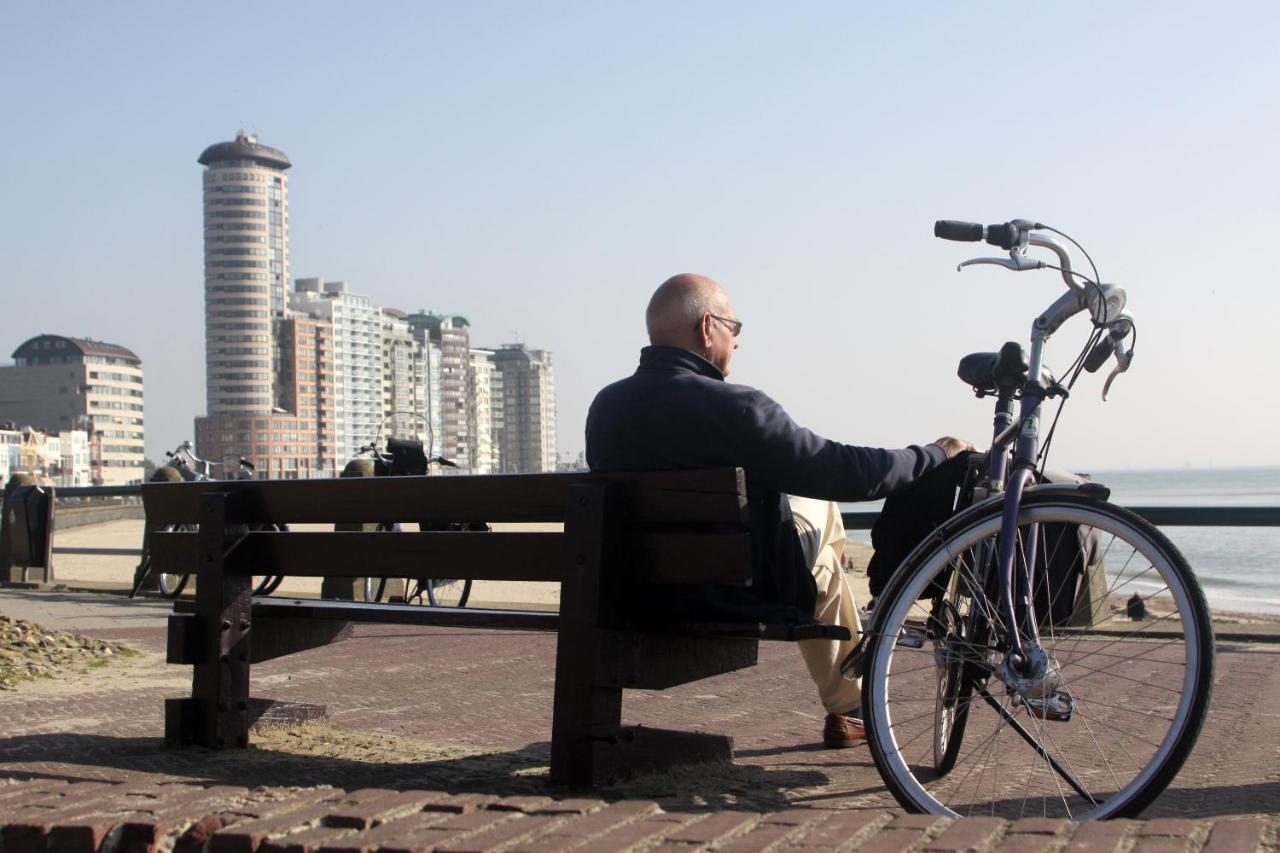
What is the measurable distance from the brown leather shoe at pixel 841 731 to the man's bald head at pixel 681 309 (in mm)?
1415

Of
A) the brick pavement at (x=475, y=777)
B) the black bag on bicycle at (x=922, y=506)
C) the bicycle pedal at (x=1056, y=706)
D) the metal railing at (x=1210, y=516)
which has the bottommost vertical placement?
the brick pavement at (x=475, y=777)

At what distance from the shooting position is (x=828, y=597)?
4562 mm

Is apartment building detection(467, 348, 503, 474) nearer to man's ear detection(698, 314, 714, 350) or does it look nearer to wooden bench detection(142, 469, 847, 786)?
wooden bench detection(142, 469, 847, 786)

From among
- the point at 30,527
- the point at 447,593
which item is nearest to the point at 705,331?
the point at 447,593

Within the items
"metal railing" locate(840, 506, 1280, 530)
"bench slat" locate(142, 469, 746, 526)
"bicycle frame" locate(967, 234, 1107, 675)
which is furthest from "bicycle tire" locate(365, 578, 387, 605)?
"bicycle frame" locate(967, 234, 1107, 675)

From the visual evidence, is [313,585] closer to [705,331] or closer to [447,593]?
[447,593]

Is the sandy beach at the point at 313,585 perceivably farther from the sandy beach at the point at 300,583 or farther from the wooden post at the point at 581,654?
the wooden post at the point at 581,654

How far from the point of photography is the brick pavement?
2943mm

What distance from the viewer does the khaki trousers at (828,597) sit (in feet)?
14.7

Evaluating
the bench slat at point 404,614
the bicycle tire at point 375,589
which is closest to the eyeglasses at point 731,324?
the bench slat at point 404,614

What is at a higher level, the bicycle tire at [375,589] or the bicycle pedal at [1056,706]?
the bicycle pedal at [1056,706]

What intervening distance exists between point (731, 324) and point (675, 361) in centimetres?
28

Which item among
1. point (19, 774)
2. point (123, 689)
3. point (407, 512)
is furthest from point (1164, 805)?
point (123, 689)

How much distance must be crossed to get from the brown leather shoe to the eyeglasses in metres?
1.35
